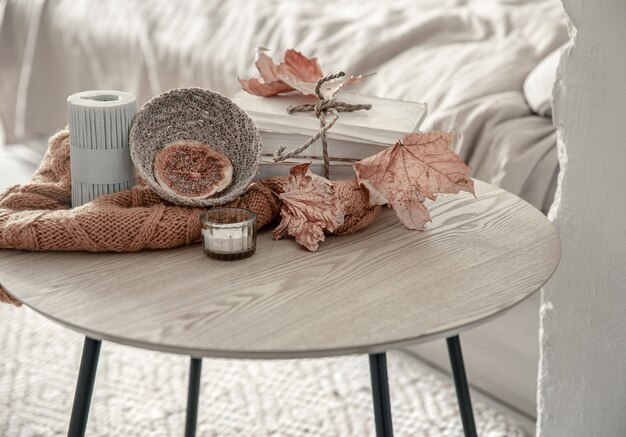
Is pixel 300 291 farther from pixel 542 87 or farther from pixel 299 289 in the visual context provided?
pixel 542 87

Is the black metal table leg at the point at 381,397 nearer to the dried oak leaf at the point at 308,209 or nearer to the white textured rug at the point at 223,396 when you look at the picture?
the dried oak leaf at the point at 308,209

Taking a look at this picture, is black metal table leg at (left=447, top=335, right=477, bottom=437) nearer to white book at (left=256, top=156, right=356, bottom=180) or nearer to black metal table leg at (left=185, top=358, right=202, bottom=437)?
white book at (left=256, top=156, right=356, bottom=180)

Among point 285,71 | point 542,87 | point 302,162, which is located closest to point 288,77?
point 285,71

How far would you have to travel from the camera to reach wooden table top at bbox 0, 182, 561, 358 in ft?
2.02

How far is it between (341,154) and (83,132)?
0.27m

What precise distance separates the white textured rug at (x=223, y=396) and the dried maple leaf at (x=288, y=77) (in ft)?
1.90

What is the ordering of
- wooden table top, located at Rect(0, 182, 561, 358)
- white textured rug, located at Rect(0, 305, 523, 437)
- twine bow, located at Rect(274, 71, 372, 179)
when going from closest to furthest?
wooden table top, located at Rect(0, 182, 561, 358) < twine bow, located at Rect(274, 71, 372, 179) < white textured rug, located at Rect(0, 305, 523, 437)

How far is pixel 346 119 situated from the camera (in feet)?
2.92

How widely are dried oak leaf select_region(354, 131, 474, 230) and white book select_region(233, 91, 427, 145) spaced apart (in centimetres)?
4

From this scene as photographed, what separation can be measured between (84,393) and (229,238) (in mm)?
191

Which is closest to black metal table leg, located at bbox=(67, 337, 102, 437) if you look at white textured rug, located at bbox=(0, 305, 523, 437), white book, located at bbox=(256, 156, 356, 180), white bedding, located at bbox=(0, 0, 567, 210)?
white book, located at bbox=(256, 156, 356, 180)

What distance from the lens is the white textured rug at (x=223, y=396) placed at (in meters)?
1.28

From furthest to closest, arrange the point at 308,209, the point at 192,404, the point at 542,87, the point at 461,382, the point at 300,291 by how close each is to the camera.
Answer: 1. the point at 542,87
2. the point at 192,404
3. the point at 461,382
4. the point at 308,209
5. the point at 300,291

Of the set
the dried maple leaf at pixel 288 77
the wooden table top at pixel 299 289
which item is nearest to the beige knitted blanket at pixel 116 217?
the wooden table top at pixel 299 289
